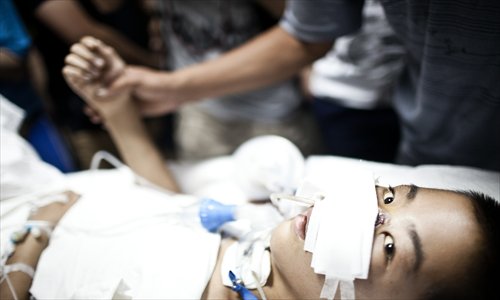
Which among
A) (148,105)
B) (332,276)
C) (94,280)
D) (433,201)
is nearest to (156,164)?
(148,105)

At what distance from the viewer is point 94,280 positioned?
0.93 metres

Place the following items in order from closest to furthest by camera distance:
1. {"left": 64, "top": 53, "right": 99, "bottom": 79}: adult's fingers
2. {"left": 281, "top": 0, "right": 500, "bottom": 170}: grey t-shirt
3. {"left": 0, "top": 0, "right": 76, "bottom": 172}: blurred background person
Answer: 1. {"left": 281, "top": 0, "right": 500, "bottom": 170}: grey t-shirt
2. {"left": 64, "top": 53, "right": 99, "bottom": 79}: adult's fingers
3. {"left": 0, "top": 0, "right": 76, "bottom": 172}: blurred background person

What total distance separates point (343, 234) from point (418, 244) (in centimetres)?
15

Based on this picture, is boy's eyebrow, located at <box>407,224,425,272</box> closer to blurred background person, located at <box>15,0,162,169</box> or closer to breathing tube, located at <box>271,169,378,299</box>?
breathing tube, located at <box>271,169,378,299</box>

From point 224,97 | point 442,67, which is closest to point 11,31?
point 224,97

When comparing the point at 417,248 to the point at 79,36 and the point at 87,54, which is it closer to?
the point at 87,54

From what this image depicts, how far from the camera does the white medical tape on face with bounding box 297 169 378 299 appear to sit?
0.79 m

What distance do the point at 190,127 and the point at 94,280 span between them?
95cm

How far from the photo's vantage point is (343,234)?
0.80 metres

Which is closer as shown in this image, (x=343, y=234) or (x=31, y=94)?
(x=343, y=234)

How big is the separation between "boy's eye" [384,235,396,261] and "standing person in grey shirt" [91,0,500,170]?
45 cm

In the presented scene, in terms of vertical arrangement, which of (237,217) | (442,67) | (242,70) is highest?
(442,67)

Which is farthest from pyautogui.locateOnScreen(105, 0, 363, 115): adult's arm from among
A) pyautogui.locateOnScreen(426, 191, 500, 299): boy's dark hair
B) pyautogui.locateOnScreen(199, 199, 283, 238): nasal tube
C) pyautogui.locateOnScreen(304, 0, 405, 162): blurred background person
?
pyautogui.locateOnScreen(426, 191, 500, 299): boy's dark hair

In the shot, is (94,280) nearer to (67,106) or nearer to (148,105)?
(148,105)
